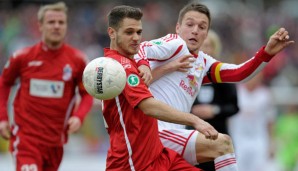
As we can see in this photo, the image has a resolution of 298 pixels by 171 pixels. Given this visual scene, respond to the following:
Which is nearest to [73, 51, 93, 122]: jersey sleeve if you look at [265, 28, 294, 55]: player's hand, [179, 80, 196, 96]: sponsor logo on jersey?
[179, 80, 196, 96]: sponsor logo on jersey

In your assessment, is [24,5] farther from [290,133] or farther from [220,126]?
[220,126]

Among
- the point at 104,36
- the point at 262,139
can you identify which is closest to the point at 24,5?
the point at 104,36

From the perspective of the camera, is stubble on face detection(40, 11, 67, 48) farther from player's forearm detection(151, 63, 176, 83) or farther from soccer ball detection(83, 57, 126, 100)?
soccer ball detection(83, 57, 126, 100)

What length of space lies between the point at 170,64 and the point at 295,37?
511 inches

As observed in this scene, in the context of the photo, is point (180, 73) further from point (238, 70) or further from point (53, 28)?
point (53, 28)

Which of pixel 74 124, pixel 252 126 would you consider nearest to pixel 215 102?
→ pixel 74 124

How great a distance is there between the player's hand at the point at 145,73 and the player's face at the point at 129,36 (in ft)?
0.50

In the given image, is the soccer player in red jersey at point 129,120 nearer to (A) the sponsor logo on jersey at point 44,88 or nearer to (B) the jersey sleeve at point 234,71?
(B) the jersey sleeve at point 234,71

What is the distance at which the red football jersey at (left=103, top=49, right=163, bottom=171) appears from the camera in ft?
20.4

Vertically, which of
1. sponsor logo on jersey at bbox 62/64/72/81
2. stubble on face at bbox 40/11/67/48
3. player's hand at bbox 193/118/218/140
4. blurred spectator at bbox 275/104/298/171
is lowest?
blurred spectator at bbox 275/104/298/171

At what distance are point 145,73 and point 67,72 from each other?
277 centimetres

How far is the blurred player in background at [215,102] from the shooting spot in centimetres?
888

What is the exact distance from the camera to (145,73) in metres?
6.21

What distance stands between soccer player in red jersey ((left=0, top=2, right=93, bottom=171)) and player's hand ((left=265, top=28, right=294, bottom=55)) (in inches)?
112
